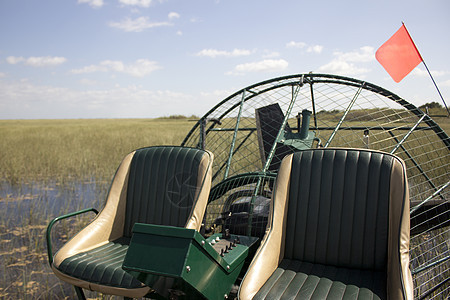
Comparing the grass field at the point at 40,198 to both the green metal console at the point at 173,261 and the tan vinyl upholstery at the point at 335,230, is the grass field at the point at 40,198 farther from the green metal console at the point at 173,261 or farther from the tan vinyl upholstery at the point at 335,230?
the green metal console at the point at 173,261

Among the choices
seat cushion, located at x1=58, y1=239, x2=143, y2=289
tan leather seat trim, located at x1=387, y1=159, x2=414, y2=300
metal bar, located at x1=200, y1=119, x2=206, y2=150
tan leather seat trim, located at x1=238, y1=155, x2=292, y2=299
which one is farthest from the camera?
metal bar, located at x1=200, y1=119, x2=206, y2=150

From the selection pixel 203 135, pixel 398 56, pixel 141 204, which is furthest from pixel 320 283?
pixel 398 56

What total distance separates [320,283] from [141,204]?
2.07 meters

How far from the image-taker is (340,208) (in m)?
2.87

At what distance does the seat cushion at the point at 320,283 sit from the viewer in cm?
235

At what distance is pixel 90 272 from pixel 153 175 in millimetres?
1214

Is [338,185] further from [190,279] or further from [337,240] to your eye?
[190,279]

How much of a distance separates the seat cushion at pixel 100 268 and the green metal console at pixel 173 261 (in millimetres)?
675

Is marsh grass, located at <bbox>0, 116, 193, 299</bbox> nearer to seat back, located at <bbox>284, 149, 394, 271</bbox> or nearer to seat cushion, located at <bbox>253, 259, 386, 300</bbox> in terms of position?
seat cushion, located at <bbox>253, 259, 386, 300</bbox>

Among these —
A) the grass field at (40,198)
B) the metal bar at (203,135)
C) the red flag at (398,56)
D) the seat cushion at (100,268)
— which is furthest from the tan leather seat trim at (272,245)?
the red flag at (398,56)

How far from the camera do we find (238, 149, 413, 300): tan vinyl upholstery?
2455 millimetres

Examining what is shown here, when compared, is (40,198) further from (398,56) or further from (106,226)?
(398,56)

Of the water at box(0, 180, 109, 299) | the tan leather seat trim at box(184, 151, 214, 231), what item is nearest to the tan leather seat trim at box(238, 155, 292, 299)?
the tan leather seat trim at box(184, 151, 214, 231)

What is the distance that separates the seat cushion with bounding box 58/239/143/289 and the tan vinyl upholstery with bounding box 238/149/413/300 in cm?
100
